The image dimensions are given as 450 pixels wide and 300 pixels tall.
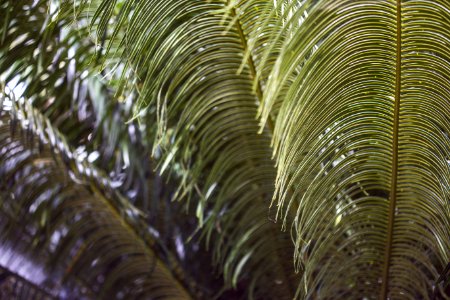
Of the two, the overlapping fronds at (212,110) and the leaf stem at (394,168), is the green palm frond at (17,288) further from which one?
the leaf stem at (394,168)

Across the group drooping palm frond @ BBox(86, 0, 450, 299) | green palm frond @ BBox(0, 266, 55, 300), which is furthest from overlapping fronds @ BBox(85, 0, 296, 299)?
green palm frond @ BBox(0, 266, 55, 300)

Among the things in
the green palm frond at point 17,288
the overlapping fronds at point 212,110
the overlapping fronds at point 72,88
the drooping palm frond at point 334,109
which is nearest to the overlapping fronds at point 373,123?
the drooping palm frond at point 334,109

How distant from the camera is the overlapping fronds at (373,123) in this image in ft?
4.17

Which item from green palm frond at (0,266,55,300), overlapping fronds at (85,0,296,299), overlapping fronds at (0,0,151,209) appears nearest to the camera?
overlapping fronds at (85,0,296,299)

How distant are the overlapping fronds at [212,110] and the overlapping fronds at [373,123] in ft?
0.68

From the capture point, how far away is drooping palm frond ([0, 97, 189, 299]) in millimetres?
2330

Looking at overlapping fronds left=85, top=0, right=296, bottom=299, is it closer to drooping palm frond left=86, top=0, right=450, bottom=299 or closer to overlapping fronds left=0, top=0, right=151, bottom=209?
drooping palm frond left=86, top=0, right=450, bottom=299

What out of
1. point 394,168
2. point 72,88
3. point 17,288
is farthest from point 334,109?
point 17,288

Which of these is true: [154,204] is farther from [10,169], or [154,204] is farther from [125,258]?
[10,169]

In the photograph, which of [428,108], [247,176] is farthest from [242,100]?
[428,108]

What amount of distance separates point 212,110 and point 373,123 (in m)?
0.62

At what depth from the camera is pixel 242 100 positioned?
2062mm

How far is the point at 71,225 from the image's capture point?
249cm

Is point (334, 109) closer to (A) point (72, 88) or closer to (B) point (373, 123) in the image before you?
(B) point (373, 123)
